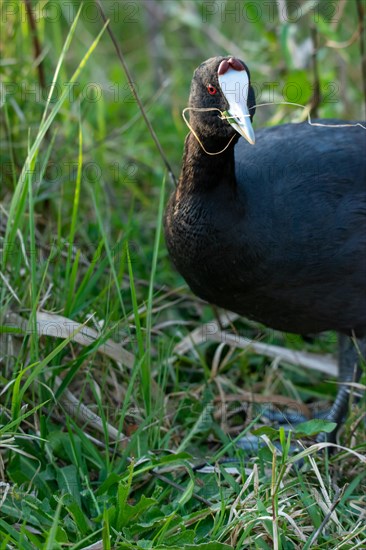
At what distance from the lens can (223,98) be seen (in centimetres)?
242

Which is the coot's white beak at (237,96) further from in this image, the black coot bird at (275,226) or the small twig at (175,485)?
the small twig at (175,485)

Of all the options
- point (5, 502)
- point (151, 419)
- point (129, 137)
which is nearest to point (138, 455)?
point (151, 419)

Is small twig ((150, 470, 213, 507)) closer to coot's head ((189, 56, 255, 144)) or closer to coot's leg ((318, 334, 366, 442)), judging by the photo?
coot's leg ((318, 334, 366, 442))

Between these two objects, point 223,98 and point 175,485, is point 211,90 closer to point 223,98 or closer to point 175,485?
point 223,98

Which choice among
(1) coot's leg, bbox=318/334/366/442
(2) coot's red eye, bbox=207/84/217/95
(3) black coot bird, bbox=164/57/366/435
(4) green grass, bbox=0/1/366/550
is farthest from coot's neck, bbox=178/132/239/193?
(1) coot's leg, bbox=318/334/366/442

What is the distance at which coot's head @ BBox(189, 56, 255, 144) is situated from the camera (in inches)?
92.5

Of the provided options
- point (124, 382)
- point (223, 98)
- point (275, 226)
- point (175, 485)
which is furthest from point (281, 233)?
point (175, 485)

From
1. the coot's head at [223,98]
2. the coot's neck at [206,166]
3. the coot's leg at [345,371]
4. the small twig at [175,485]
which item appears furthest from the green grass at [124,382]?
the coot's head at [223,98]

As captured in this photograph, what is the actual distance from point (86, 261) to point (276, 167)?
2.79ft

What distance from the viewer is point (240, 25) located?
568cm

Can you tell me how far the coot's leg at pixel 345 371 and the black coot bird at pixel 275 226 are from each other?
16 centimetres

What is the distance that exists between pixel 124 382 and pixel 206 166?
30.8 inches

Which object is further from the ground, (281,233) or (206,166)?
(206,166)

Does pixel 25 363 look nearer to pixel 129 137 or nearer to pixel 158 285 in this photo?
pixel 158 285
